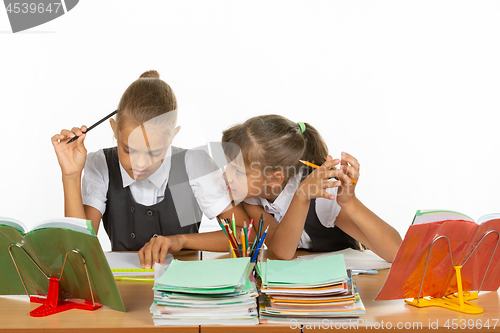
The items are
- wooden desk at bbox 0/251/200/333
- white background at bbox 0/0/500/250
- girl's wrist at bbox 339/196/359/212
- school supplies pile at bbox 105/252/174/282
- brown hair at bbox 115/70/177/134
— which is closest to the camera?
wooden desk at bbox 0/251/200/333

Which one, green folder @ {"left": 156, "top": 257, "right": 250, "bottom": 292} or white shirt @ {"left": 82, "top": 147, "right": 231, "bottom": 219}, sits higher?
white shirt @ {"left": 82, "top": 147, "right": 231, "bottom": 219}

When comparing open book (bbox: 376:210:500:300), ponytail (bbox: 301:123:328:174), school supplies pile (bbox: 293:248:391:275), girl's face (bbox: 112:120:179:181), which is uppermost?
girl's face (bbox: 112:120:179:181)

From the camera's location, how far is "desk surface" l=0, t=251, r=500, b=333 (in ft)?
2.68

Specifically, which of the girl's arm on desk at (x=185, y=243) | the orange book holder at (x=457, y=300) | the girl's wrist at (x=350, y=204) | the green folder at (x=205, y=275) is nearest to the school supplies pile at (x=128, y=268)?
the girl's arm on desk at (x=185, y=243)

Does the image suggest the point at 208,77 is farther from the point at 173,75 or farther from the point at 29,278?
the point at 29,278

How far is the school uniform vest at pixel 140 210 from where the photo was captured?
148 centimetres

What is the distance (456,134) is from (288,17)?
44.0 inches

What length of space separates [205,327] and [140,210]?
0.73 m

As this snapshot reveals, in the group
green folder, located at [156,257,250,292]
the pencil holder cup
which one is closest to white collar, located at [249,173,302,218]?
the pencil holder cup

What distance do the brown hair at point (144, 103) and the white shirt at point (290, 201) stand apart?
39cm

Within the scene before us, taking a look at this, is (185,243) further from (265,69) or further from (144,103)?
(265,69)

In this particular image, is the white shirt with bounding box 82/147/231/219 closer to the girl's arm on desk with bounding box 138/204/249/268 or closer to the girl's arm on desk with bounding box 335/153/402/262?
the girl's arm on desk with bounding box 138/204/249/268

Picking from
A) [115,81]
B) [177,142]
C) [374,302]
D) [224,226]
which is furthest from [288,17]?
[374,302]

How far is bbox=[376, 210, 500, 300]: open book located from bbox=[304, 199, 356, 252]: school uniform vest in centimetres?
46
